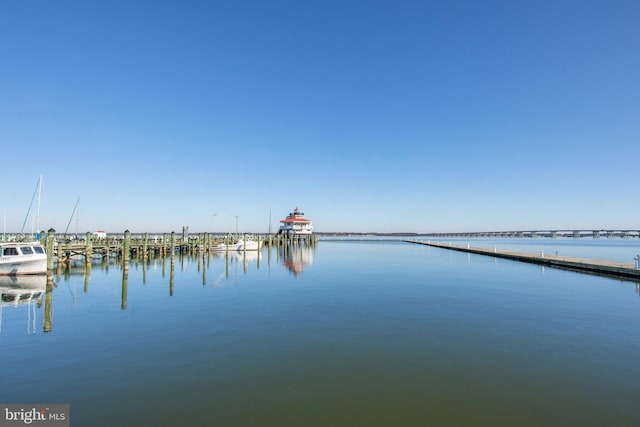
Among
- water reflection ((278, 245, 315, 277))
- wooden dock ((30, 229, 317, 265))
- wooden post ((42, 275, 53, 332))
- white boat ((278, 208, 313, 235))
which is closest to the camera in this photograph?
wooden post ((42, 275, 53, 332))

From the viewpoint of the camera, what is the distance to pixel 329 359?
31.2 ft

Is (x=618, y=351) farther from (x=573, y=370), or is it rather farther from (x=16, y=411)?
(x=16, y=411)

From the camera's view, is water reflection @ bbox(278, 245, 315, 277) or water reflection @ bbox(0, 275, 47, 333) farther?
water reflection @ bbox(278, 245, 315, 277)

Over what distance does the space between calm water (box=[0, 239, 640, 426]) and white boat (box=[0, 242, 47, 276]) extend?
1105 centimetres

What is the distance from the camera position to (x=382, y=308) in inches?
637

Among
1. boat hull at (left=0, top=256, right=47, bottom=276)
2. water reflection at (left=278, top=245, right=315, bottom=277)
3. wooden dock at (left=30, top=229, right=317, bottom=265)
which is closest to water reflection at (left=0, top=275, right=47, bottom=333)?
boat hull at (left=0, top=256, right=47, bottom=276)

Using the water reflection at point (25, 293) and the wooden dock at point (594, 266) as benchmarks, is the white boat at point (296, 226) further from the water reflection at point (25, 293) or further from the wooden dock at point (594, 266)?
the water reflection at point (25, 293)

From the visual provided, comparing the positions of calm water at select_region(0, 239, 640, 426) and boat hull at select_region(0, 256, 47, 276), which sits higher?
boat hull at select_region(0, 256, 47, 276)

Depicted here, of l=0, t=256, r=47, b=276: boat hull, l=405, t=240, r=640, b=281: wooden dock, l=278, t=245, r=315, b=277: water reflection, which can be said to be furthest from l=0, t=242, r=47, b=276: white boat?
l=405, t=240, r=640, b=281: wooden dock

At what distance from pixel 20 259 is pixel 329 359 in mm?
29287

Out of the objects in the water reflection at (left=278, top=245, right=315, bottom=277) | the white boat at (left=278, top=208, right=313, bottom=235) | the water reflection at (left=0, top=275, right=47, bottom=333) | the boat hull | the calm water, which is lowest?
the water reflection at (left=278, top=245, right=315, bottom=277)

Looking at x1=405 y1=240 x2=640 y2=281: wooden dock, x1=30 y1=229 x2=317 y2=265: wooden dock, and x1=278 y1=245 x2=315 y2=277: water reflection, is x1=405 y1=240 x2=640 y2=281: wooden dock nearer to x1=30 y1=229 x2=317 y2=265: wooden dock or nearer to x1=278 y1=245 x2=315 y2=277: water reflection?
x1=278 y1=245 x2=315 y2=277: water reflection

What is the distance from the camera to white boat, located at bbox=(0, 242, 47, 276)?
81.6 ft

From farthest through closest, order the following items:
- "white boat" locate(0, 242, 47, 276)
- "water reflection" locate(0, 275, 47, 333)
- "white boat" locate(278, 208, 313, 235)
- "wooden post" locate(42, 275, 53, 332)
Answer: "white boat" locate(278, 208, 313, 235) < "white boat" locate(0, 242, 47, 276) < "water reflection" locate(0, 275, 47, 333) < "wooden post" locate(42, 275, 53, 332)
